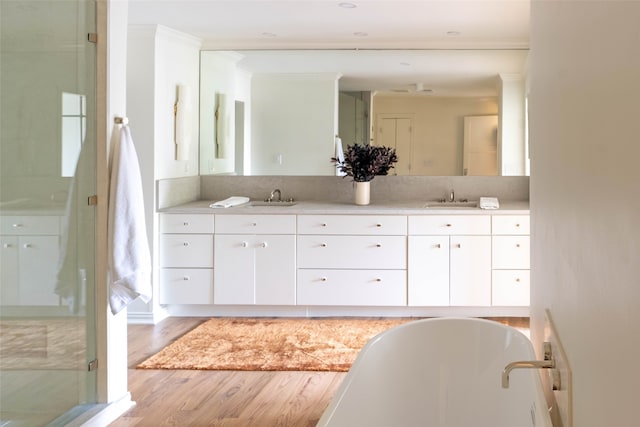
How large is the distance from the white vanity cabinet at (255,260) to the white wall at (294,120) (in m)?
0.83

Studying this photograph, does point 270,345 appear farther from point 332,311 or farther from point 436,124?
point 436,124

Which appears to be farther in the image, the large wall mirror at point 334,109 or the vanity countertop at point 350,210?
the large wall mirror at point 334,109

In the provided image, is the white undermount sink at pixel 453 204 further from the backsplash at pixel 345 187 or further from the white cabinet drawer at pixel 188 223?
the white cabinet drawer at pixel 188 223

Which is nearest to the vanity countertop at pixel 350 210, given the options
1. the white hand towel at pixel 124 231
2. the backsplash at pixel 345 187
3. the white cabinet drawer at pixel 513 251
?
the white cabinet drawer at pixel 513 251

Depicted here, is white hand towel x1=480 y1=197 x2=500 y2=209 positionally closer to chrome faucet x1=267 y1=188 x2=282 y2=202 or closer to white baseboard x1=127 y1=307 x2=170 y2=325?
chrome faucet x1=267 y1=188 x2=282 y2=202

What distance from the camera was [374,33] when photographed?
5730 millimetres

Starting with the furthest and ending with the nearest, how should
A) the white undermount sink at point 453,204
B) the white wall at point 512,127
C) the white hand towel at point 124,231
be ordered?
the white wall at point 512,127, the white undermount sink at point 453,204, the white hand towel at point 124,231

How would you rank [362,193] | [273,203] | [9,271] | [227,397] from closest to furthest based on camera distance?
[9,271]
[227,397]
[362,193]
[273,203]

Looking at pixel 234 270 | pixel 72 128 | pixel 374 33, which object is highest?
pixel 374 33

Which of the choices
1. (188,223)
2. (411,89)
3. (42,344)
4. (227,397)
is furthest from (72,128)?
(411,89)

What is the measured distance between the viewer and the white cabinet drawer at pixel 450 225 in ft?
17.7

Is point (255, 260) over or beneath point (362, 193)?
beneath

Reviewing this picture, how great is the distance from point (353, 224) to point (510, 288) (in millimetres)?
1281

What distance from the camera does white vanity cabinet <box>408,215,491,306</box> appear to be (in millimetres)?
5402
